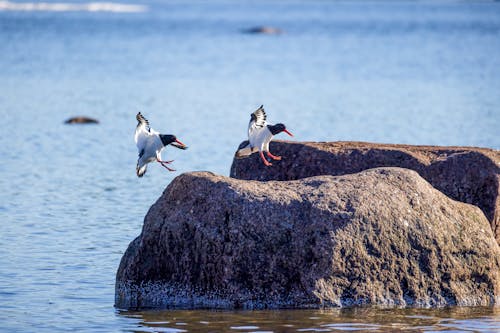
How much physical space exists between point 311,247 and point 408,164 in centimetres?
242

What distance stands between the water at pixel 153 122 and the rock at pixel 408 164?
180cm

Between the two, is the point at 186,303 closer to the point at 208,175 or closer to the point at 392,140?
the point at 208,175

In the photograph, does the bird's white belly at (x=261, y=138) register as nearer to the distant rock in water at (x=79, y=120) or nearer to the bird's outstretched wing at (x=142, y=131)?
the bird's outstretched wing at (x=142, y=131)

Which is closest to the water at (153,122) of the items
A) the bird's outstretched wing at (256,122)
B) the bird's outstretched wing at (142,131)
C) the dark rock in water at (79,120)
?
the dark rock in water at (79,120)

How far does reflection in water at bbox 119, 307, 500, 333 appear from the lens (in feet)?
35.3

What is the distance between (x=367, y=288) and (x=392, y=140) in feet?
56.5

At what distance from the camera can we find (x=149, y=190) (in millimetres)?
20375

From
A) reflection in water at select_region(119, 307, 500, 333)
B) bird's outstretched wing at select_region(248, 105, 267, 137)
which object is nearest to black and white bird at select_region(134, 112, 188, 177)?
bird's outstretched wing at select_region(248, 105, 267, 137)

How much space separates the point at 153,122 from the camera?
32.6 m

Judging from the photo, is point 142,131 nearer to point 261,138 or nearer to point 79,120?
point 261,138

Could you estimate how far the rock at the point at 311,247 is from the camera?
435 inches

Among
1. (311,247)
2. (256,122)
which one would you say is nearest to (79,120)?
(256,122)

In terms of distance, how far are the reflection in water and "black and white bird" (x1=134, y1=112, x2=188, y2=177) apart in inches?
95.4

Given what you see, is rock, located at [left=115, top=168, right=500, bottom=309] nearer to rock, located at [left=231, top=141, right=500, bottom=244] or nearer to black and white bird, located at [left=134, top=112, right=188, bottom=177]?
rock, located at [left=231, top=141, right=500, bottom=244]
